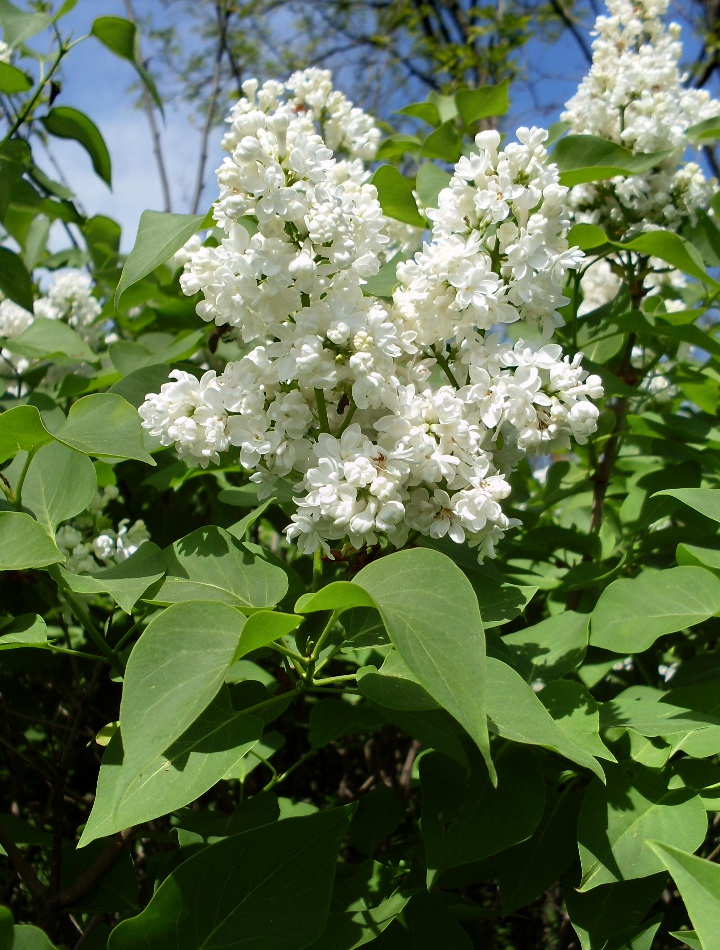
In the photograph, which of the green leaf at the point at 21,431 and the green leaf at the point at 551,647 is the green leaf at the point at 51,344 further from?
the green leaf at the point at 551,647

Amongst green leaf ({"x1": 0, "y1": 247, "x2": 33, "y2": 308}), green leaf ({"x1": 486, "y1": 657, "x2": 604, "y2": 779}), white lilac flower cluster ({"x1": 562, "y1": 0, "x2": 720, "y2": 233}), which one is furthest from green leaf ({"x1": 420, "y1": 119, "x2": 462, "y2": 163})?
green leaf ({"x1": 486, "y1": 657, "x2": 604, "y2": 779})

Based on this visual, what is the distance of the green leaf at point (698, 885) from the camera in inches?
30.5

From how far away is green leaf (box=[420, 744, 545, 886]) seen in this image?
40.4 inches

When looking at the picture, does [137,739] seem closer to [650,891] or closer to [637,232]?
[650,891]

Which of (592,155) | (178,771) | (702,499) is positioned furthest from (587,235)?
(178,771)

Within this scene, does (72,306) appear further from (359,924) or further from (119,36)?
(359,924)

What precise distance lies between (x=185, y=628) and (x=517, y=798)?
535 millimetres

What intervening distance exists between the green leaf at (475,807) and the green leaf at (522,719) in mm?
155

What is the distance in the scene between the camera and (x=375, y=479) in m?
1.00

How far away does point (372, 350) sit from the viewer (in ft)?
3.41

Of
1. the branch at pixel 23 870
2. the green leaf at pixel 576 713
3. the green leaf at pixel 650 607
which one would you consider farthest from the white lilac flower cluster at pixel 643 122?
the branch at pixel 23 870

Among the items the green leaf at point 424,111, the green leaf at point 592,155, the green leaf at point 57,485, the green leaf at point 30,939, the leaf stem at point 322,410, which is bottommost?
the green leaf at point 30,939

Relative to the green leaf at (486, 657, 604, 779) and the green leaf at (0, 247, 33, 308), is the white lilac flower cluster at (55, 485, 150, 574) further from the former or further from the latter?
the green leaf at (486, 657, 604, 779)

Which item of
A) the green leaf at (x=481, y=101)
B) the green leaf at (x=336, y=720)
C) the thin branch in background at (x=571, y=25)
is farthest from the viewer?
the thin branch in background at (x=571, y=25)
